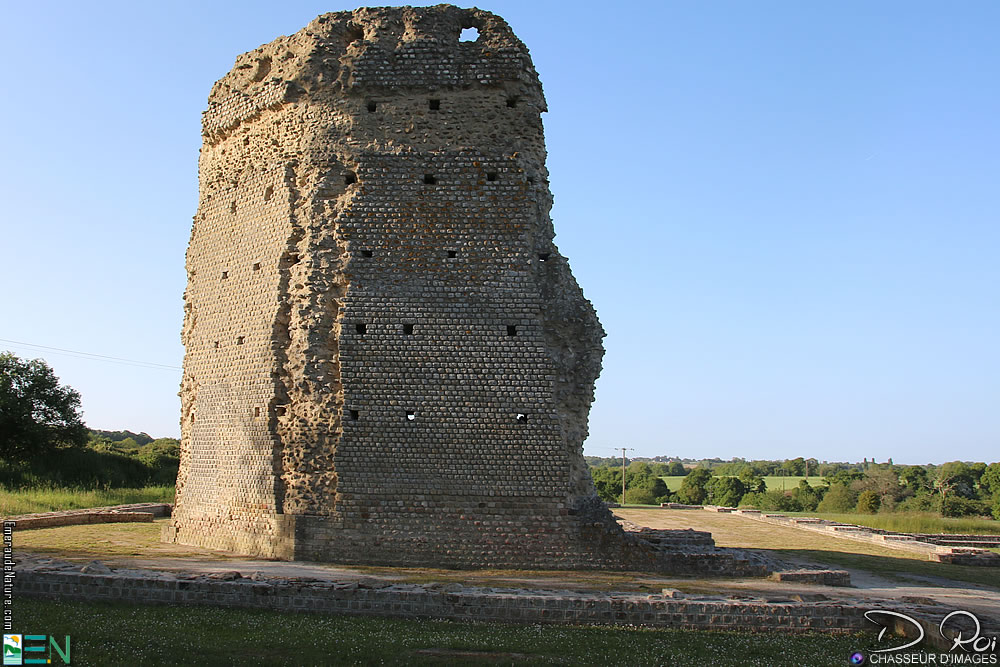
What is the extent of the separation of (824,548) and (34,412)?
2699 centimetres

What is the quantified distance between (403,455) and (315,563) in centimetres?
201

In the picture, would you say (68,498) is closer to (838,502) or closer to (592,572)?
(592,572)

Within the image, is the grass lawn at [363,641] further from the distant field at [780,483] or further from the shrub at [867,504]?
the distant field at [780,483]

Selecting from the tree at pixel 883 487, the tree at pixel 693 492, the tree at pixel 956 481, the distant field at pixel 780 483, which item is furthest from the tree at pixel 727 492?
the distant field at pixel 780 483

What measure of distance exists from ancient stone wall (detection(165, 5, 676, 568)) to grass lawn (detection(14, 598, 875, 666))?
Answer: 319 centimetres

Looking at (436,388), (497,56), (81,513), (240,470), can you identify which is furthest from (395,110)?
(81,513)

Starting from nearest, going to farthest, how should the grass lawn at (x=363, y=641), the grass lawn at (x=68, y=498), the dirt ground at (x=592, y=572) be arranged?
the grass lawn at (x=363, y=641)
the dirt ground at (x=592, y=572)
the grass lawn at (x=68, y=498)

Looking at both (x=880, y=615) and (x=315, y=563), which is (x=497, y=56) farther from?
(x=880, y=615)

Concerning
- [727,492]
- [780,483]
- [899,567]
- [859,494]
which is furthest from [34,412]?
[780,483]

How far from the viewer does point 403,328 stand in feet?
40.0

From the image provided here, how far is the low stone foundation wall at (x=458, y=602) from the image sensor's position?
8.62 meters

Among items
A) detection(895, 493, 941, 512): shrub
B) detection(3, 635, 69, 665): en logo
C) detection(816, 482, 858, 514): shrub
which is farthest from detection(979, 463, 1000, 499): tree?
detection(3, 635, 69, 665): en logo

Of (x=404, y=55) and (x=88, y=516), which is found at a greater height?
(x=404, y=55)

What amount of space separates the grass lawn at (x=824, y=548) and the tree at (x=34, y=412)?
21013mm
